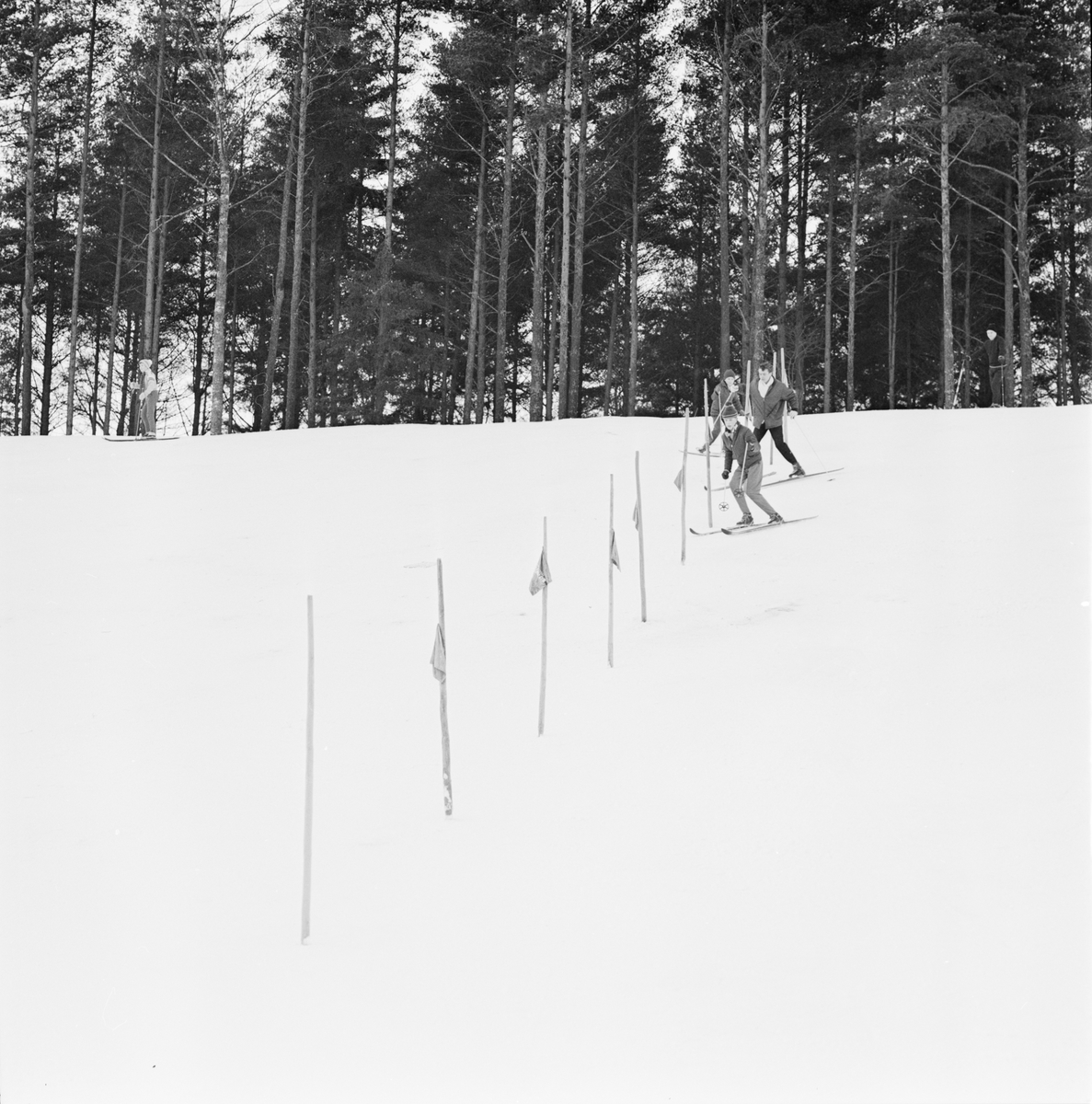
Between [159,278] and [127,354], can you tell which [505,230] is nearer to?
[159,278]

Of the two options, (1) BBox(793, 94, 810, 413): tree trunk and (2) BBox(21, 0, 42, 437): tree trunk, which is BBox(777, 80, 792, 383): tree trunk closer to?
(1) BBox(793, 94, 810, 413): tree trunk

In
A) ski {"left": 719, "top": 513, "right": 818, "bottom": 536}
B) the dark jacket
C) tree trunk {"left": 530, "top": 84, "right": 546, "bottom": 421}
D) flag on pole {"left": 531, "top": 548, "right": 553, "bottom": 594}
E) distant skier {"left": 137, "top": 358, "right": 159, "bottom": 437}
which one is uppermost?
tree trunk {"left": 530, "top": 84, "right": 546, "bottom": 421}

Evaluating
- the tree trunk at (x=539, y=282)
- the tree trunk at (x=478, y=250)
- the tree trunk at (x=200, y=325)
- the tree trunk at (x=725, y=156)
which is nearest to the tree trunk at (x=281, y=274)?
the tree trunk at (x=478, y=250)

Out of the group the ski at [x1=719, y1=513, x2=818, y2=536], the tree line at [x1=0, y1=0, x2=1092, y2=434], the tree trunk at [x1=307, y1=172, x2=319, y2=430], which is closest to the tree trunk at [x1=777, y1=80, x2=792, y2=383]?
the tree line at [x1=0, y1=0, x2=1092, y2=434]

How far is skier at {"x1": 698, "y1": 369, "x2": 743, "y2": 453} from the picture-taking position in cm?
1050

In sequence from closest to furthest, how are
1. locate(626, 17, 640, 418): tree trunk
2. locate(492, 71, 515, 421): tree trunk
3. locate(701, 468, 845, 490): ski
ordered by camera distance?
locate(701, 468, 845, 490): ski, locate(492, 71, 515, 421): tree trunk, locate(626, 17, 640, 418): tree trunk

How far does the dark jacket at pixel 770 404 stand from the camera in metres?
10.4

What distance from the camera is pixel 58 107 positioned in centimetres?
2747

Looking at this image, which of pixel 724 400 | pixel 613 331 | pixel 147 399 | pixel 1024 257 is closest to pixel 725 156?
pixel 1024 257

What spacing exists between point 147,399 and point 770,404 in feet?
42.1

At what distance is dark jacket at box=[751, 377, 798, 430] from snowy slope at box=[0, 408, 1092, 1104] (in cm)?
191

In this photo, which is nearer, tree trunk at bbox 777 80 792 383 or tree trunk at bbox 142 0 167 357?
tree trunk at bbox 142 0 167 357

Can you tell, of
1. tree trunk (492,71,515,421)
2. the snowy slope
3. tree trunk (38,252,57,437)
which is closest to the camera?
the snowy slope

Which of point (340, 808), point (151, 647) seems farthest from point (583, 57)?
point (340, 808)
